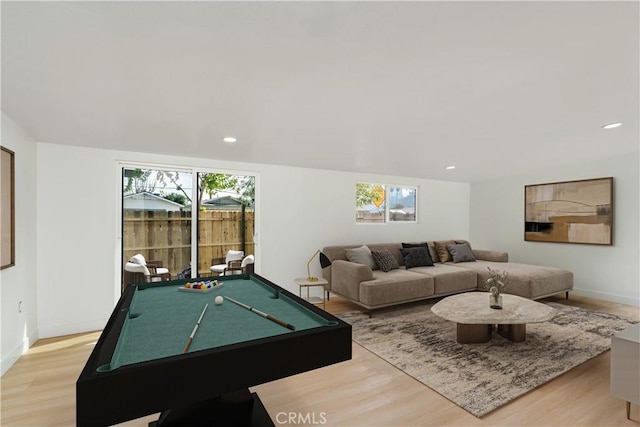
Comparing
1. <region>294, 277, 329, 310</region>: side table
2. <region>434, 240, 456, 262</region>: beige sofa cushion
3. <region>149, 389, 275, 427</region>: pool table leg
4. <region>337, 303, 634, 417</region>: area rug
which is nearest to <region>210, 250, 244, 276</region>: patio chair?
<region>294, 277, 329, 310</region>: side table

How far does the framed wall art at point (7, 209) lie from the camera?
2.50m

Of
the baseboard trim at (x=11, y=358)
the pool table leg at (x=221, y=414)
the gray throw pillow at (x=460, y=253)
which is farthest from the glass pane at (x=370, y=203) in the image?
the baseboard trim at (x=11, y=358)

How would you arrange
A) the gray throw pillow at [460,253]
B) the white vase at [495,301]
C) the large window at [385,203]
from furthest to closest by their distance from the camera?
the large window at [385,203], the gray throw pillow at [460,253], the white vase at [495,301]

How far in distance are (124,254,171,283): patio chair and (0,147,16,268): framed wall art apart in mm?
1140

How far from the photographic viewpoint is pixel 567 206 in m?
5.00

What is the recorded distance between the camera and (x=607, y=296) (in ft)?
15.1

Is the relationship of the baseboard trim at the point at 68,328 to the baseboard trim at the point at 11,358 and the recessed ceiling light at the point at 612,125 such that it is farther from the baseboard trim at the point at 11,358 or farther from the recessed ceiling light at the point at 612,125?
the recessed ceiling light at the point at 612,125

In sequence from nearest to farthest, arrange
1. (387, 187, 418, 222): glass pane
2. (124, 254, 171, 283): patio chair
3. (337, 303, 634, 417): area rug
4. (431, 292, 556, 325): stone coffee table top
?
(337, 303, 634, 417): area rug → (431, 292, 556, 325): stone coffee table top → (124, 254, 171, 283): patio chair → (387, 187, 418, 222): glass pane

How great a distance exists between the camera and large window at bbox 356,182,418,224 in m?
5.55

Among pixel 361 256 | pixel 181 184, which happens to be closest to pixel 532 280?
pixel 361 256

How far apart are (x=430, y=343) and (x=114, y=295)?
12.0 feet

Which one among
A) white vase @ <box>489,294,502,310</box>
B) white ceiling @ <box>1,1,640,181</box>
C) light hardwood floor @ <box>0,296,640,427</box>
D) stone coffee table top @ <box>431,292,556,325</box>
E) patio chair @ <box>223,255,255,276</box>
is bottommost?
light hardwood floor @ <box>0,296,640,427</box>

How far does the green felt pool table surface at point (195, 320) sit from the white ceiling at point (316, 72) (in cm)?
146

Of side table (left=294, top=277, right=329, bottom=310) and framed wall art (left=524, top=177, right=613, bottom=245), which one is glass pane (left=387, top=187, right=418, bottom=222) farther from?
side table (left=294, top=277, right=329, bottom=310)
